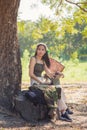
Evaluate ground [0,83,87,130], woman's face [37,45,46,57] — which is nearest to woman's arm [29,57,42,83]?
woman's face [37,45,46,57]

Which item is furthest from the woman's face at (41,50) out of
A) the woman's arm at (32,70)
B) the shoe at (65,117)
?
the shoe at (65,117)

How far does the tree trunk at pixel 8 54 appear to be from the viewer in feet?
25.9

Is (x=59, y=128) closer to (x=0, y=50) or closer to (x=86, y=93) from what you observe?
(x=0, y=50)

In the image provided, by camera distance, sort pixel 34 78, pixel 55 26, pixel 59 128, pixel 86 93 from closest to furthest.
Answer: pixel 59 128 → pixel 34 78 → pixel 86 93 → pixel 55 26

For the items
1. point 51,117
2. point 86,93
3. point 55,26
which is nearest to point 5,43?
point 51,117

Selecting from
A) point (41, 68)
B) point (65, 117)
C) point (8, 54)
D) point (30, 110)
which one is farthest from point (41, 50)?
point (65, 117)

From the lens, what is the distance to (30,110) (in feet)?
24.1

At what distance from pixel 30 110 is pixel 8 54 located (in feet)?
4.38

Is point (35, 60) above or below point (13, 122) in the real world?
above

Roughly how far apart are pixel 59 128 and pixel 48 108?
0.49 m

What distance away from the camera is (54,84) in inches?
305

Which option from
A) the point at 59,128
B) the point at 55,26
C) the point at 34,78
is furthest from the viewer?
the point at 55,26

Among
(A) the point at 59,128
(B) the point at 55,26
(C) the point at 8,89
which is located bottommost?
(A) the point at 59,128

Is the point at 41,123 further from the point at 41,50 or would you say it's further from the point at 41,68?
the point at 41,50
